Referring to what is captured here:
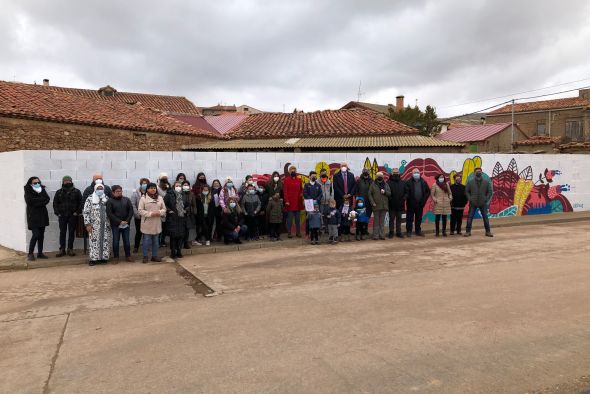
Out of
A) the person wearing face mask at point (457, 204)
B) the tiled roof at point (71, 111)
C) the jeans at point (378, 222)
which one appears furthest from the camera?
the tiled roof at point (71, 111)

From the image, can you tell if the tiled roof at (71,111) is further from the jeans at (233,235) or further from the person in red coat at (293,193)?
the person in red coat at (293,193)

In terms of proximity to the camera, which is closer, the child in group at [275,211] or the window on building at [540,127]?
the child in group at [275,211]

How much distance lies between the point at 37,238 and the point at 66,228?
559 mm

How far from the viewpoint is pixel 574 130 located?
1841 inches

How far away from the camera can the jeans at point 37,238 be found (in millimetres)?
8906

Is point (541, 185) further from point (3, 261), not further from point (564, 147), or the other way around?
point (3, 261)

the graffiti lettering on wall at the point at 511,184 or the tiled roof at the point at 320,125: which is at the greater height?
the tiled roof at the point at 320,125

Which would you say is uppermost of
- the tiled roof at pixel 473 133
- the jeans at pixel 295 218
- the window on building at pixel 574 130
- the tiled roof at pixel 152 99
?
the tiled roof at pixel 152 99

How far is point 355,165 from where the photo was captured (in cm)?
1299

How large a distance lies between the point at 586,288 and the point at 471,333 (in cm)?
284

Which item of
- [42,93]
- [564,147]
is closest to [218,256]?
[42,93]

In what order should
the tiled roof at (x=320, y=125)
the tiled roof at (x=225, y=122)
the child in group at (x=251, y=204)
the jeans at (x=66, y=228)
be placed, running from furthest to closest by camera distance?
the tiled roof at (x=225, y=122), the tiled roof at (x=320, y=125), the child in group at (x=251, y=204), the jeans at (x=66, y=228)

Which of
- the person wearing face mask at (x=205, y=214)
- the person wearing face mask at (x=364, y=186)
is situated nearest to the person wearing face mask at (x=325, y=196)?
the person wearing face mask at (x=364, y=186)

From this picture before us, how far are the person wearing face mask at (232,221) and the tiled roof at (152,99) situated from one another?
28.5 metres
